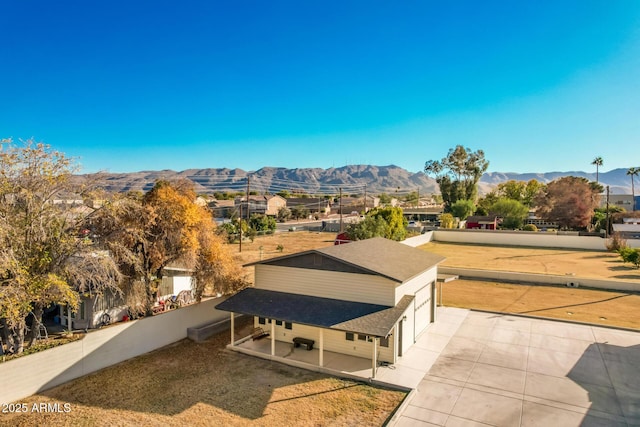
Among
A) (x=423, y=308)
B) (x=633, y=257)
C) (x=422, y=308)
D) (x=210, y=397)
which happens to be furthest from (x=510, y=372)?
(x=633, y=257)

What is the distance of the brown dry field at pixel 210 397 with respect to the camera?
10.7 metres

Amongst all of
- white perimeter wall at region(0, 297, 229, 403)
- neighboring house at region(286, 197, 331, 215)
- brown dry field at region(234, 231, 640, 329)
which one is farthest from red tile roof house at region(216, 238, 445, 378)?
neighboring house at region(286, 197, 331, 215)

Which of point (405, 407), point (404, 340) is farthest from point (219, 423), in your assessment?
point (404, 340)

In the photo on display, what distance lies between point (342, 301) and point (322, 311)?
46.4 inches

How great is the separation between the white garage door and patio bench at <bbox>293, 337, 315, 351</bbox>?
5.09 metres

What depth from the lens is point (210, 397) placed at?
1194 centimetres

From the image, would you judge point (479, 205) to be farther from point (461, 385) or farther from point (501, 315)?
point (461, 385)

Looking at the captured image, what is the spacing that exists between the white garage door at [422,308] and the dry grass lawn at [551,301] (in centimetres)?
516

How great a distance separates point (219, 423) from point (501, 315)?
54.9ft

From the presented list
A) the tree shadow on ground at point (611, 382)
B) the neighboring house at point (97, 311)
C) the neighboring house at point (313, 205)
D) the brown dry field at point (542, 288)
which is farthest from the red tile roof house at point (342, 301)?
the neighboring house at point (313, 205)

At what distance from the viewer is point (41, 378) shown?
1224 centimetres

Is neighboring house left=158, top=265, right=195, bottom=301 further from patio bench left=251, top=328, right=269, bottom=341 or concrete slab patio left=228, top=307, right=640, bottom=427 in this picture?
concrete slab patio left=228, top=307, right=640, bottom=427

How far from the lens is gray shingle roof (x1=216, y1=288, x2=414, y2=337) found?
42.8ft

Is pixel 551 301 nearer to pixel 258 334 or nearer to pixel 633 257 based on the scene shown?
pixel 633 257
